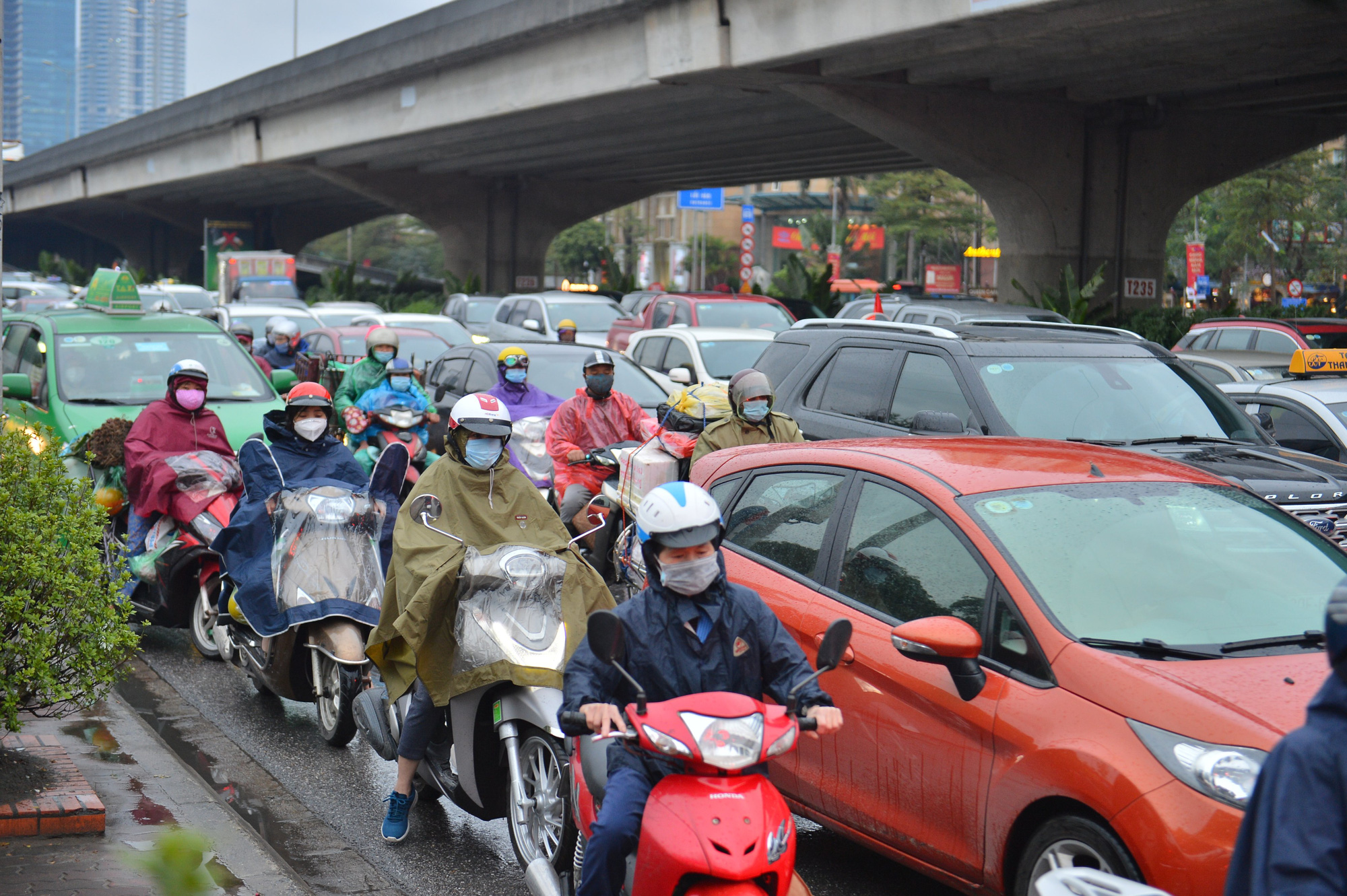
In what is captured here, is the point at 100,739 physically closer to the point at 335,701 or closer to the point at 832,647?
the point at 335,701

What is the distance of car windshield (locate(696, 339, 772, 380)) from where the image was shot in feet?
49.6

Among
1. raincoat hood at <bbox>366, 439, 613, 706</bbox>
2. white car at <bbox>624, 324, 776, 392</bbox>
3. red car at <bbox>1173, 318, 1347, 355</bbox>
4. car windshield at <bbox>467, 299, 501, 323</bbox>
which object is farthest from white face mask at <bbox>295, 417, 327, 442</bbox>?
car windshield at <bbox>467, 299, 501, 323</bbox>

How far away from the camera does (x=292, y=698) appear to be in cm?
704

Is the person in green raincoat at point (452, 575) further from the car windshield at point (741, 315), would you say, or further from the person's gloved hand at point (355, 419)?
the car windshield at point (741, 315)

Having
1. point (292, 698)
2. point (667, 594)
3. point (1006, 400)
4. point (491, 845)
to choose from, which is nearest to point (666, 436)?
point (1006, 400)

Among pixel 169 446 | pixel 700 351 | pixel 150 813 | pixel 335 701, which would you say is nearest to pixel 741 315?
pixel 700 351

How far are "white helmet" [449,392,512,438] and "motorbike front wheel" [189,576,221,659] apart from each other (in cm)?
337

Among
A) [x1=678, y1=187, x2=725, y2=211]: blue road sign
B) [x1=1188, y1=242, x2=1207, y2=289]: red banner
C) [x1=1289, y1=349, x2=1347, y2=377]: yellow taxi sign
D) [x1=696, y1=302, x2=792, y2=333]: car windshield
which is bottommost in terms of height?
[x1=1289, y1=349, x2=1347, y2=377]: yellow taxi sign

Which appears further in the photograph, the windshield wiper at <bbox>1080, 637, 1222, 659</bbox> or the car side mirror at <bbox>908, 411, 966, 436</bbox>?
the car side mirror at <bbox>908, 411, 966, 436</bbox>

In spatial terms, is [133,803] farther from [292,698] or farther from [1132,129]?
[1132,129]

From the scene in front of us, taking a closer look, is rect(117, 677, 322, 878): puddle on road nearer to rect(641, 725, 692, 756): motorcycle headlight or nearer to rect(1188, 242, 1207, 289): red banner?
rect(641, 725, 692, 756): motorcycle headlight

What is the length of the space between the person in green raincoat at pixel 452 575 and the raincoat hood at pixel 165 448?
3.24 metres

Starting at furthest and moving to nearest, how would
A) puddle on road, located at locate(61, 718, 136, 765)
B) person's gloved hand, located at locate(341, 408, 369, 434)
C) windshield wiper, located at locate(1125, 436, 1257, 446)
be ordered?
person's gloved hand, located at locate(341, 408, 369, 434), windshield wiper, located at locate(1125, 436, 1257, 446), puddle on road, located at locate(61, 718, 136, 765)

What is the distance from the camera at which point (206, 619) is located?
844 centimetres
